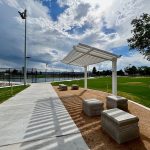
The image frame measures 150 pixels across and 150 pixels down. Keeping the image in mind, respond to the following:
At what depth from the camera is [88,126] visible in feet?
21.2

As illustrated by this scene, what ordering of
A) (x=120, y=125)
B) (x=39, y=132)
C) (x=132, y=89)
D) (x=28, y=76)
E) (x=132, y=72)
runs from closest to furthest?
(x=120, y=125) → (x=39, y=132) → (x=132, y=89) → (x=28, y=76) → (x=132, y=72)

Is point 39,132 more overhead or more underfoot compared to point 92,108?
more underfoot

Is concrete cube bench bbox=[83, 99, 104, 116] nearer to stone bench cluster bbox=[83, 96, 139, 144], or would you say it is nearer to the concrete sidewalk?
the concrete sidewalk

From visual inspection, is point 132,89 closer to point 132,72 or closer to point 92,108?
point 92,108

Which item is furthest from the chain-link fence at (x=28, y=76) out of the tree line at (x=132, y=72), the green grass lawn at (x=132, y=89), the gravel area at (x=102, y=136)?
the tree line at (x=132, y=72)

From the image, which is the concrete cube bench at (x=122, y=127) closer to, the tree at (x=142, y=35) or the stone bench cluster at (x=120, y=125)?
the stone bench cluster at (x=120, y=125)

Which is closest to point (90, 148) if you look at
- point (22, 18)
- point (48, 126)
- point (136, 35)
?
point (48, 126)

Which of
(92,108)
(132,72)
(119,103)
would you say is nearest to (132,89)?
(119,103)

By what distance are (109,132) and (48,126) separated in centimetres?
212

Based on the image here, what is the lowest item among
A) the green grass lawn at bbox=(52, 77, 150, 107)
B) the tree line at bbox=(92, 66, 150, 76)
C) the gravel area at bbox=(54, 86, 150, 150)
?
the gravel area at bbox=(54, 86, 150, 150)

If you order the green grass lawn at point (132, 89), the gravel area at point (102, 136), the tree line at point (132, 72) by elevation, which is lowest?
the gravel area at point (102, 136)

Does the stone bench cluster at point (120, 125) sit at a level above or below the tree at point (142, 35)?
below

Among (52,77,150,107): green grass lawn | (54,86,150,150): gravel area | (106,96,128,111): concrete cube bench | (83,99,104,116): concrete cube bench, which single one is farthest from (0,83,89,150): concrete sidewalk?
(52,77,150,107): green grass lawn

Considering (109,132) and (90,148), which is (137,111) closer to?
(109,132)
